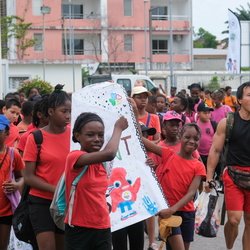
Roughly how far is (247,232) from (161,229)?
1.41 m

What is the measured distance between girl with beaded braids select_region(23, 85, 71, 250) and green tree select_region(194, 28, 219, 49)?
91876 millimetres

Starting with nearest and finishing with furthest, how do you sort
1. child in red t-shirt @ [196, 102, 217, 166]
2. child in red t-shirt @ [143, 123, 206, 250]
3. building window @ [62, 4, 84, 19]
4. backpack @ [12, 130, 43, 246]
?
backpack @ [12, 130, 43, 246]
child in red t-shirt @ [143, 123, 206, 250]
child in red t-shirt @ [196, 102, 217, 166]
building window @ [62, 4, 84, 19]

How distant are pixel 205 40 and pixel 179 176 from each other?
96.6 metres

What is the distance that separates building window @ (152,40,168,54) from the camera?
178ft

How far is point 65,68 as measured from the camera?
35906mm

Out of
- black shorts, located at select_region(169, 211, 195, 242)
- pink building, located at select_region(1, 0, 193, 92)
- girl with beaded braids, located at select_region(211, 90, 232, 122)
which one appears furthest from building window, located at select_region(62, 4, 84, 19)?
black shorts, located at select_region(169, 211, 195, 242)

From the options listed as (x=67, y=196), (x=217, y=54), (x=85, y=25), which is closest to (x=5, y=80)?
(x=67, y=196)

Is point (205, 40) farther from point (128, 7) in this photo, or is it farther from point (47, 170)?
point (47, 170)

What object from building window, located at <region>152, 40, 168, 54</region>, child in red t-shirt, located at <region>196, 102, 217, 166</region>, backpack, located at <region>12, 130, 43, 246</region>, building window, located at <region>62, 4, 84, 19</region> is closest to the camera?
backpack, located at <region>12, 130, 43, 246</region>

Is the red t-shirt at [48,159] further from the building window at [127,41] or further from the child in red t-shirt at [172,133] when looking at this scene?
the building window at [127,41]

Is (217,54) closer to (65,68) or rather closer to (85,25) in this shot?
(85,25)

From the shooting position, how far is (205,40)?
330 ft

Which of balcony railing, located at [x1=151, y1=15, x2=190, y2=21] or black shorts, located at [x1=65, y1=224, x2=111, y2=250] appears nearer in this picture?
black shorts, located at [x1=65, y1=224, x2=111, y2=250]

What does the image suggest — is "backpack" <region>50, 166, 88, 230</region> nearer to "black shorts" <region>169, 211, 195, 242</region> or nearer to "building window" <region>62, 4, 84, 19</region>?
"black shorts" <region>169, 211, 195, 242</region>
